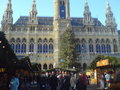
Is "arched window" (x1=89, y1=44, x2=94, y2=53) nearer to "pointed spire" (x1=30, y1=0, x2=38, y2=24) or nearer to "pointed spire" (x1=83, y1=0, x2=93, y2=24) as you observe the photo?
"pointed spire" (x1=83, y1=0, x2=93, y2=24)

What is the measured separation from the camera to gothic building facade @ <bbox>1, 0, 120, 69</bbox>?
5716 centimetres

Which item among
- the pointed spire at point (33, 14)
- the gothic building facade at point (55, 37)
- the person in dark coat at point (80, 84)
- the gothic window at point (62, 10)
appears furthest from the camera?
the pointed spire at point (33, 14)

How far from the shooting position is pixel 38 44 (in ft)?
191

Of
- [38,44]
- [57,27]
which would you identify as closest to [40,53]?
[38,44]

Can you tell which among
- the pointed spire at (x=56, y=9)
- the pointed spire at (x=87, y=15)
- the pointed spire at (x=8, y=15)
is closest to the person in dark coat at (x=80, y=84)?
the pointed spire at (x=56, y=9)

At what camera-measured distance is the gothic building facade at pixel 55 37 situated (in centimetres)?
5716

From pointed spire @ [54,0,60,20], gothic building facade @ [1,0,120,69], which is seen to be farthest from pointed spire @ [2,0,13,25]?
pointed spire @ [54,0,60,20]

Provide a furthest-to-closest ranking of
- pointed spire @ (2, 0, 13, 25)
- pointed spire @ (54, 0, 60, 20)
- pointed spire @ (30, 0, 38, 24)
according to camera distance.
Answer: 1. pointed spire @ (30, 0, 38, 24)
2. pointed spire @ (2, 0, 13, 25)
3. pointed spire @ (54, 0, 60, 20)

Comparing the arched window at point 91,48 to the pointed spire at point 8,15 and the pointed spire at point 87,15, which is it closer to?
the pointed spire at point 87,15

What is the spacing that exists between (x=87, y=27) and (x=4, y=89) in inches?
2028

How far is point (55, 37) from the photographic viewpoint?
2279 inches

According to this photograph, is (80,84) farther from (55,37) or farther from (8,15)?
(8,15)

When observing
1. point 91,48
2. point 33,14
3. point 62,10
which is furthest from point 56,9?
point 91,48

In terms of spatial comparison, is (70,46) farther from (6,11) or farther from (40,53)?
(6,11)
